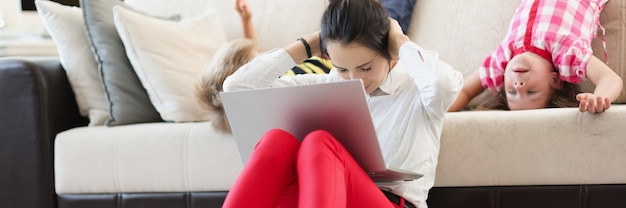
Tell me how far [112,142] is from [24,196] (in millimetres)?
272

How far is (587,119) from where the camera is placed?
5.13 feet

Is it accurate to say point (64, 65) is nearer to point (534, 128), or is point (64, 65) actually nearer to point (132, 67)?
point (132, 67)

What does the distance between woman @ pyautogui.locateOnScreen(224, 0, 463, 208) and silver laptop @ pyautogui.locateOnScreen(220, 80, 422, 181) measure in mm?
39

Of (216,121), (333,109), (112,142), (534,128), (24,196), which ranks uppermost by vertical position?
(333,109)

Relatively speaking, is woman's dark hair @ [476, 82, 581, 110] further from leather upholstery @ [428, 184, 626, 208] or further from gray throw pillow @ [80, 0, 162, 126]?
gray throw pillow @ [80, 0, 162, 126]

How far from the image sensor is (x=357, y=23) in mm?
1319

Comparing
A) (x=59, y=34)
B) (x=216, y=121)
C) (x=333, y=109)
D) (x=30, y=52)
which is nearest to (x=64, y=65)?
(x=59, y=34)

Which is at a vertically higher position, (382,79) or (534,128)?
(382,79)

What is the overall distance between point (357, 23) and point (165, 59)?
84 centimetres

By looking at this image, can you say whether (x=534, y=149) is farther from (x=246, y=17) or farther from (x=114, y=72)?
(x=114, y=72)

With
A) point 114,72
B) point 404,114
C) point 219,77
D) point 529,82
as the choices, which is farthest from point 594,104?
point 114,72

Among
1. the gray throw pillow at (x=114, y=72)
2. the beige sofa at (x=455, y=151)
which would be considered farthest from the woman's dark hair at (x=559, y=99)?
the gray throw pillow at (x=114, y=72)

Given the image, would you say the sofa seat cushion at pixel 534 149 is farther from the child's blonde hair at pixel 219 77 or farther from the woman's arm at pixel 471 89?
the child's blonde hair at pixel 219 77

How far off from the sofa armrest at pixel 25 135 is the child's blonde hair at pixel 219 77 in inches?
16.3
